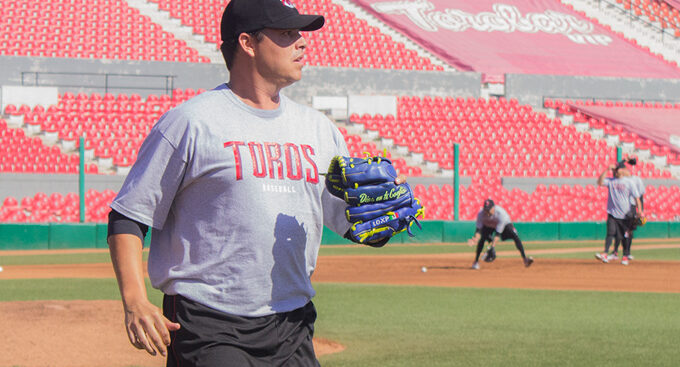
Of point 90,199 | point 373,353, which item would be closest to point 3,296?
point 373,353

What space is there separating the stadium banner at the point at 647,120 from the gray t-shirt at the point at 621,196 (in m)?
18.8

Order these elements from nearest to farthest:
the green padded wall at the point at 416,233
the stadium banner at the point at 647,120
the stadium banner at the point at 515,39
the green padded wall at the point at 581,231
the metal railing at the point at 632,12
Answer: the green padded wall at the point at 416,233, the green padded wall at the point at 581,231, the stadium banner at the point at 647,120, the stadium banner at the point at 515,39, the metal railing at the point at 632,12

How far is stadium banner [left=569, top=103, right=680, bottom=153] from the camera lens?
127 feet

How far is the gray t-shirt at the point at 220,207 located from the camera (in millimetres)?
3715

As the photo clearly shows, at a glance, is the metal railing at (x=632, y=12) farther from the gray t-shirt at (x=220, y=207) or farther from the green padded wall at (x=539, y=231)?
the gray t-shirt at (x=220, y=207)

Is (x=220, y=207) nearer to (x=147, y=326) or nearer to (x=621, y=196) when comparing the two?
Answer: (x=147, y=326)

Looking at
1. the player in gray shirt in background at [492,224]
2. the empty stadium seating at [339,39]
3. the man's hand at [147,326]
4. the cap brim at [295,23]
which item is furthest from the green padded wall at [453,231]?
the man's hand at [147,326]

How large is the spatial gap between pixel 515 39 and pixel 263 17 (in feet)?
148

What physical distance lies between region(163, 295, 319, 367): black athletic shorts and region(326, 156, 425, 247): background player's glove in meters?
0.43

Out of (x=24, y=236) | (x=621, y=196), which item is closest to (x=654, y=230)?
(x=621, y=196)

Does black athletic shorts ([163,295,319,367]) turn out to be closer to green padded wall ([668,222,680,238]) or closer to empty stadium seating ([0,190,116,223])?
empty stadium seating ([0,190,116,223])

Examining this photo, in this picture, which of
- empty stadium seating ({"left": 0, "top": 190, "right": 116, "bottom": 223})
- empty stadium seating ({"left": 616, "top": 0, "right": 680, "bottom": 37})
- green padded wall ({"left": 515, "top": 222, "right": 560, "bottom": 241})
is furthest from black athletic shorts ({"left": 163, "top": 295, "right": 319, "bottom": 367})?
empty stadium seating ({"left": 616, "top": 0, "right": 680, "bottom": 37})

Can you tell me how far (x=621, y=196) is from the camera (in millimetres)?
20562

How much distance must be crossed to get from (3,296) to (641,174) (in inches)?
1044
